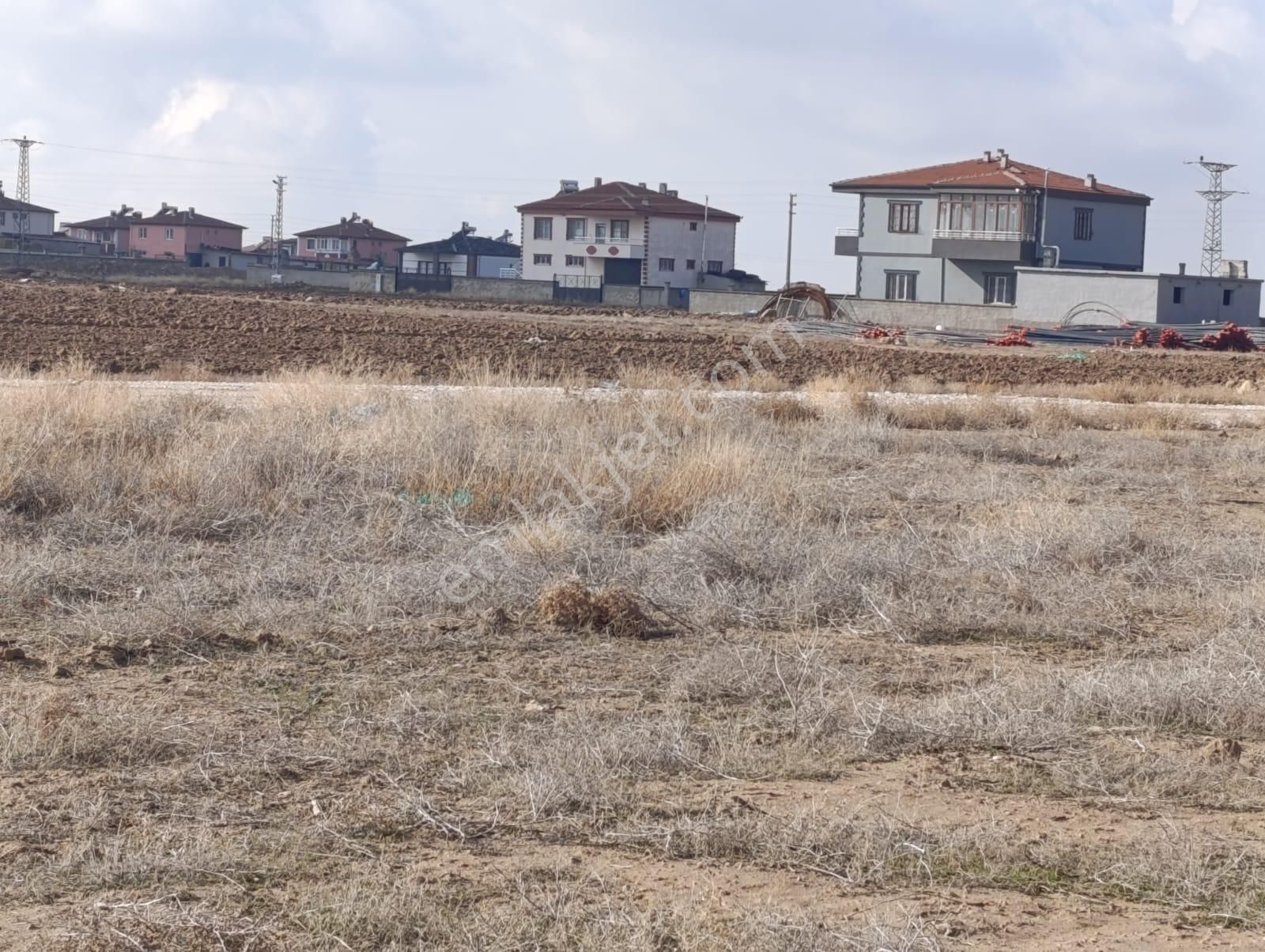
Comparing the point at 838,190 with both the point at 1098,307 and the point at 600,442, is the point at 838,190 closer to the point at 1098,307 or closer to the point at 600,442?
the point at 1098,307

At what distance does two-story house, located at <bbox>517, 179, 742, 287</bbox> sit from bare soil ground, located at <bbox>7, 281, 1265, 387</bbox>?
45.0m

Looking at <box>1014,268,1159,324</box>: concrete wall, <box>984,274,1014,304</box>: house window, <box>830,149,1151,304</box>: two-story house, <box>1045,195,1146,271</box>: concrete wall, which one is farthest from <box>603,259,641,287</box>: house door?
<box>1014,268,1159,324</box>: concrete wall

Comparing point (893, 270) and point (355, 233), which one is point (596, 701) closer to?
point (893, 270)

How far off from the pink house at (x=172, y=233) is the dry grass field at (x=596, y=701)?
111288 millimetres

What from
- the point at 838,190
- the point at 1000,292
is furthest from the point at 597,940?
the point at 838,190

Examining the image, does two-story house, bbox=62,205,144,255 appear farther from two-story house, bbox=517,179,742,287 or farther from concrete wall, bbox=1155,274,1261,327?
concrete wall, bbox=1155,274,1261,327

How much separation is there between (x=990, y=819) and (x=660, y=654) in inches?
95.3

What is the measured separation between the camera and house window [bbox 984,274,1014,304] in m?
68.1

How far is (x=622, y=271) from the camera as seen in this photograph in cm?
9094

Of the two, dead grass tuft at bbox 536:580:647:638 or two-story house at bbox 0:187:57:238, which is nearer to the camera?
dead grass tuft at bbox 536:580:647:638

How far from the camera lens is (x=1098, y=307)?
52500mm

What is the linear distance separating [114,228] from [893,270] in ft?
247

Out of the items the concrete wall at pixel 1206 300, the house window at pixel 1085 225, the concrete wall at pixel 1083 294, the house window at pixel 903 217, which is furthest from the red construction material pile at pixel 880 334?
the house window at pixel 1085 225

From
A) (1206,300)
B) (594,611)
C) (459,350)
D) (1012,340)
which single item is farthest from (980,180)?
(594,611)
